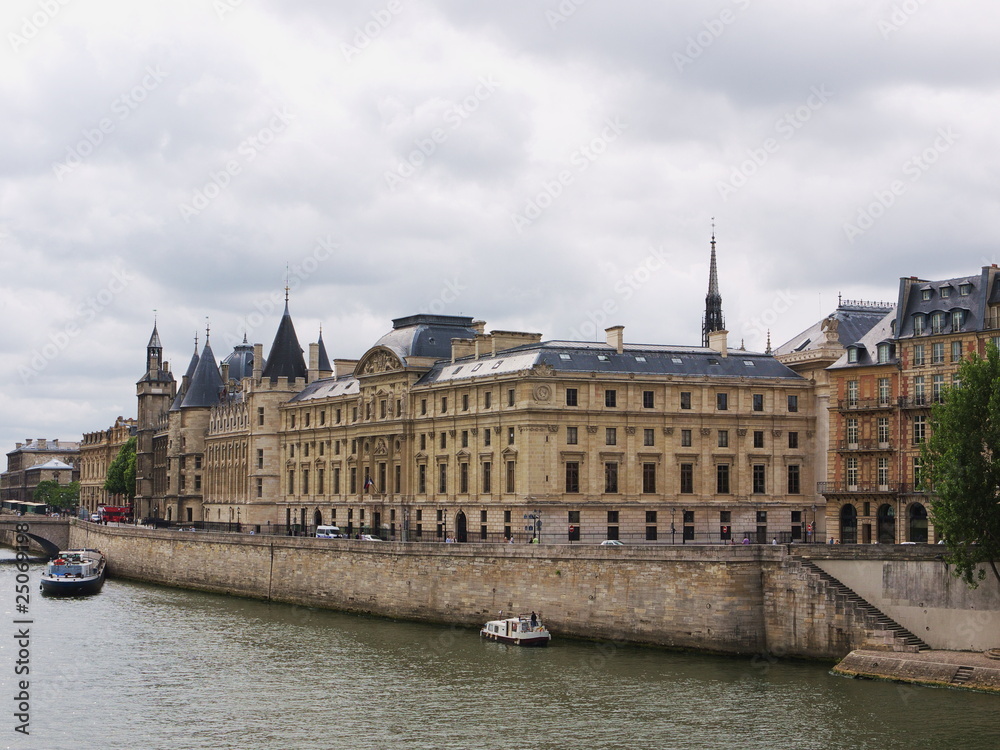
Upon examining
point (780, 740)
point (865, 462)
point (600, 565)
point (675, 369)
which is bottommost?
point (780, 740)

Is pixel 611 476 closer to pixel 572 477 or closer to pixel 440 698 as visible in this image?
pixel 572 477

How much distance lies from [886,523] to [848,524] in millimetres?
2643

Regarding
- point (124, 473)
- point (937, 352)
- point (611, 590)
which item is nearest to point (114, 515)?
point (124, 473)

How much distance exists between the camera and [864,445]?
3216 inches

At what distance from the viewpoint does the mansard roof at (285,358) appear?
13150 centimetres

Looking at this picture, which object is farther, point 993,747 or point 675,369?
point 675,369

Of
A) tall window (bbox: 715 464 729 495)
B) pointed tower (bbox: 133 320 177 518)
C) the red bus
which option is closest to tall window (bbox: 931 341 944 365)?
tall window (bbox: 715 464 729 495)

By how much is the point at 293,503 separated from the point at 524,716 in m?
75.2

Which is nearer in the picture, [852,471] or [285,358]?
[852,471]

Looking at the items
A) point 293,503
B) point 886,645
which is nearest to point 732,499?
point 886,645

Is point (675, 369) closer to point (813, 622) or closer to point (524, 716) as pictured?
point (813, 622)

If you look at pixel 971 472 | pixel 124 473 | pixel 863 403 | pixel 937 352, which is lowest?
pixel 971 472

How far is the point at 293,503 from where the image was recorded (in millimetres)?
123312

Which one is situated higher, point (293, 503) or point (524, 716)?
point (293, 503)
